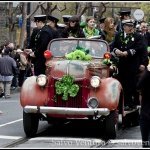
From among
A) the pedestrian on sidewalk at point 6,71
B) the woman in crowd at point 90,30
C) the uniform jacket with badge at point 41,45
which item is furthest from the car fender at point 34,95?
the pedestrian on sidewalk at point 6,71

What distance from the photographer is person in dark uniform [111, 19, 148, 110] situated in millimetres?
13727

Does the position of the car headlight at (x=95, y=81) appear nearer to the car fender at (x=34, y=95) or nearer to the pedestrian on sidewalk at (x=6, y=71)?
the car fender at (x=34, y=95)

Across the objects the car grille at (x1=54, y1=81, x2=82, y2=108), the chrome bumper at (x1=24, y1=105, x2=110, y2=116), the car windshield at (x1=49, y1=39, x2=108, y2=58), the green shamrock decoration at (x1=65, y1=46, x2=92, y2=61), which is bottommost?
the chrome bumper at (x1=24, y1=105, x2=110, y2=116)

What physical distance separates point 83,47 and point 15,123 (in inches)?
107

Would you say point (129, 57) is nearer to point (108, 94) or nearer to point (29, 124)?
point (108, 94)

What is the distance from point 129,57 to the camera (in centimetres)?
1385

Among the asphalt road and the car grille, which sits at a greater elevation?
the car grille

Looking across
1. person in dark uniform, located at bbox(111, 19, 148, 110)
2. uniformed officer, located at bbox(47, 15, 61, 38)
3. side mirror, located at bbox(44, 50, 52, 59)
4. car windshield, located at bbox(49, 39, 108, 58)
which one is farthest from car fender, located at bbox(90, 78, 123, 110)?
uniformed officer, located at bbox(47, 15, 61, 38)

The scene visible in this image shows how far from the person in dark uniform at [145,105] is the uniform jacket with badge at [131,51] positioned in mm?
4302

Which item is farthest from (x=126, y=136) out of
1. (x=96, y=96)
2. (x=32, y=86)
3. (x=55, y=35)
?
(x=55, y=35)

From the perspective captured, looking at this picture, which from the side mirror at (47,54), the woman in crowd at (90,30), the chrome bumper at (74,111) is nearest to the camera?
the chrome bumper at (74,111)

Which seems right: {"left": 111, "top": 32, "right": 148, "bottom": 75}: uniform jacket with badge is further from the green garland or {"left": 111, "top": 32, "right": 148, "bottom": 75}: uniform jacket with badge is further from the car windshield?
the green garland

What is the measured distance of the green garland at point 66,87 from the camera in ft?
40.2

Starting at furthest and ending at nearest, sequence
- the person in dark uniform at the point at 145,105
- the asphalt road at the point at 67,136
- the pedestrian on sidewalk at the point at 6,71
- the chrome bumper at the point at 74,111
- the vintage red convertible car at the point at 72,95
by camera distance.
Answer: the pedestrian on sidewalk at the point at 6,71 → the vintage red convertible car at the point at 72,95 → the chrome bumper at the point at 74,111 → the asphalt road at the point at 67,136 → the person in dark uniform at the point at 145,105
